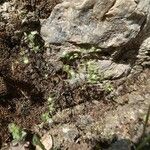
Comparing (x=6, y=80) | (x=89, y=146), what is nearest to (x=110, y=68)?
(x=89, y=146)

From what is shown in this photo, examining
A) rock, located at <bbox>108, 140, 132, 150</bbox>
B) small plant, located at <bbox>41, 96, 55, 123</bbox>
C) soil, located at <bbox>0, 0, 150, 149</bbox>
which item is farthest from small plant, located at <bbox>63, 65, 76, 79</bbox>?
rock, located at <bbox>108, 140, 132, 150</bbox>

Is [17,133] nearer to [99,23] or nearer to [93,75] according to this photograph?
[93,75]

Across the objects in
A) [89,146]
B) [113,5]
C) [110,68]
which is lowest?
[89,146]

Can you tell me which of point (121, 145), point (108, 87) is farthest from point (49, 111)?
point (121, 145)

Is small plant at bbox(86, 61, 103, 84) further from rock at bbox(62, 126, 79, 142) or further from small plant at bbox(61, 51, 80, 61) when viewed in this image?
rock at bbox(62, 126, 79, 142)

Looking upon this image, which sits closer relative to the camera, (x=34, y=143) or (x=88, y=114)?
(x=34, y=143)

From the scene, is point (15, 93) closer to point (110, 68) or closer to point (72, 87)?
point (72, 87)

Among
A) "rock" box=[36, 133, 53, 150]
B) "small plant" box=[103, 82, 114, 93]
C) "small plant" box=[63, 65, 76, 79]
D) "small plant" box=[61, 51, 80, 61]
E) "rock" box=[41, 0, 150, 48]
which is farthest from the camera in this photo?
"small plant" box=[103, 82, 114, 93]
